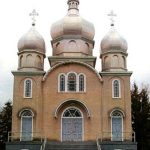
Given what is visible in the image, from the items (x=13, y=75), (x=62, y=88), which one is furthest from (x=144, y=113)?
(x=13, y=75)

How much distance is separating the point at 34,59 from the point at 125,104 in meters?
8.66

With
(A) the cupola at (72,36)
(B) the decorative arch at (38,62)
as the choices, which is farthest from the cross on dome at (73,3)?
(B) the decorative arch at (38,62)

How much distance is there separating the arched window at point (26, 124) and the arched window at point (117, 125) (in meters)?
6.59

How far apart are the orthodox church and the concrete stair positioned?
83 mm

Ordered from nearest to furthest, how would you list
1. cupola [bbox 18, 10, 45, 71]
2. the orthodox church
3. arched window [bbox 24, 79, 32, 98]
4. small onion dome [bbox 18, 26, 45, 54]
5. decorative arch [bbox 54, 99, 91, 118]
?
the orthodox church
decorative arch [bbox 54, 99, 91, 118]
arched window [bbox 24, 79, 32, 98]
cupola [bbox 18, 10, 45, 71]
small onion dome [bbox 18, 26, 45, 54]

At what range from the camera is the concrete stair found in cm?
3272

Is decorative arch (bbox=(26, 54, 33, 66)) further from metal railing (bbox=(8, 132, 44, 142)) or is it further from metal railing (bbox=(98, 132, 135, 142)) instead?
metal railing (bbox=(98, 132, 135, 142))

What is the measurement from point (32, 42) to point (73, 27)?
4108mm

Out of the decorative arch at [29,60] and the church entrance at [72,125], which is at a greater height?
the decorative arch at [29,60]

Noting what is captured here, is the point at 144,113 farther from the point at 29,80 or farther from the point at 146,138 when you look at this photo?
the point at 29,80

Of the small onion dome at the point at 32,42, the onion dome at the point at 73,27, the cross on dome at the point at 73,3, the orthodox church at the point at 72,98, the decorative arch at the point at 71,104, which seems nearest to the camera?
the orthodox church at the point at 72,98

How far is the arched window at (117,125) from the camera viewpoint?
35.2 m

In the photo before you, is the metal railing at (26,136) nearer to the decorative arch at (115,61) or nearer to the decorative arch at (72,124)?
the decorative arch at (72,124)

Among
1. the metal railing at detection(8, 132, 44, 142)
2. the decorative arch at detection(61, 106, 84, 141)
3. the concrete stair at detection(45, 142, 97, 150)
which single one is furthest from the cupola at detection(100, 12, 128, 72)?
the metal railing at detection(8, 132, 44, 142)
